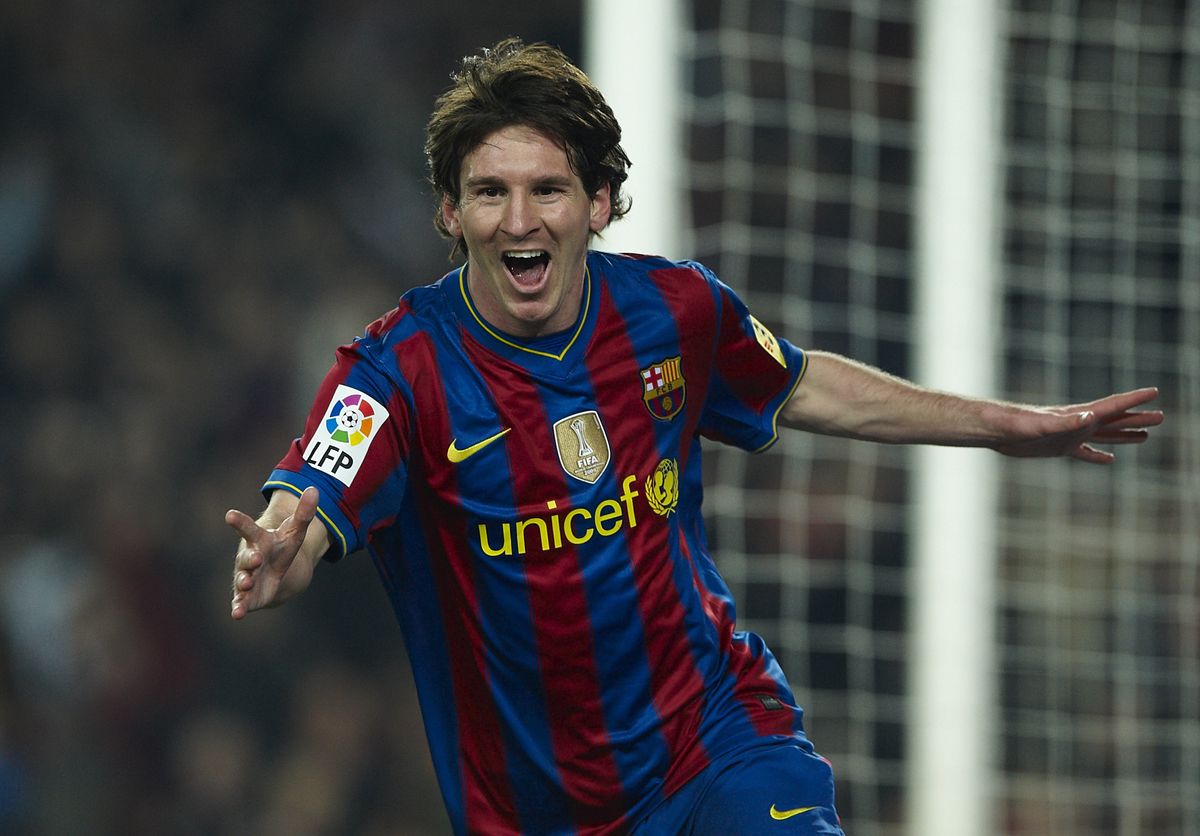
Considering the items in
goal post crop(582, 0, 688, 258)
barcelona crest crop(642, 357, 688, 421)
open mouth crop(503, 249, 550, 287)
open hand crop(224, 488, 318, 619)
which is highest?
goal post crop(582, 0, 688, 258)

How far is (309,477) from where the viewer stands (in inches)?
121

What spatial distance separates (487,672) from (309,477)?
0.59 m

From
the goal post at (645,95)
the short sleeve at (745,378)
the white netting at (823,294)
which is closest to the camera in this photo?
the short sleeve at (745,378)

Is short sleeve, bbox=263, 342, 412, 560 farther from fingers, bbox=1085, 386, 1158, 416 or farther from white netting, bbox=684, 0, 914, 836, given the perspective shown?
white netting, bbox=684, 0, 914, 836

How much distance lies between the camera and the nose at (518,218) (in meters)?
3.22

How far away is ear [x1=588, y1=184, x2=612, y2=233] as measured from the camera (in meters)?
3.47

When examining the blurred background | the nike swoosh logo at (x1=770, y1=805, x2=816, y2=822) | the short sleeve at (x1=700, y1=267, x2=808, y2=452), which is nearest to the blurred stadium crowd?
the blurred background

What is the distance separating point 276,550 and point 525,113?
40.5 inches

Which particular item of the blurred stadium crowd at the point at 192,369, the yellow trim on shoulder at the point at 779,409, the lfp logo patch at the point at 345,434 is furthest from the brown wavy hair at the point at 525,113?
the blurred stadium crowd at the point at 192,369

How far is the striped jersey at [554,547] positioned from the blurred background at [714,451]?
2991mm

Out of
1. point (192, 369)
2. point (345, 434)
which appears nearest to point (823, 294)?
point (192, 369)

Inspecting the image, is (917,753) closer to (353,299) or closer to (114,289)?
(353,299)

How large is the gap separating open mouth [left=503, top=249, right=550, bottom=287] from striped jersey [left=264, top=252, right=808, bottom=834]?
12cm

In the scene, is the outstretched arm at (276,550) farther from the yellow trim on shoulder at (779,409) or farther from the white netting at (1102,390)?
the white netting at (1102,390)
